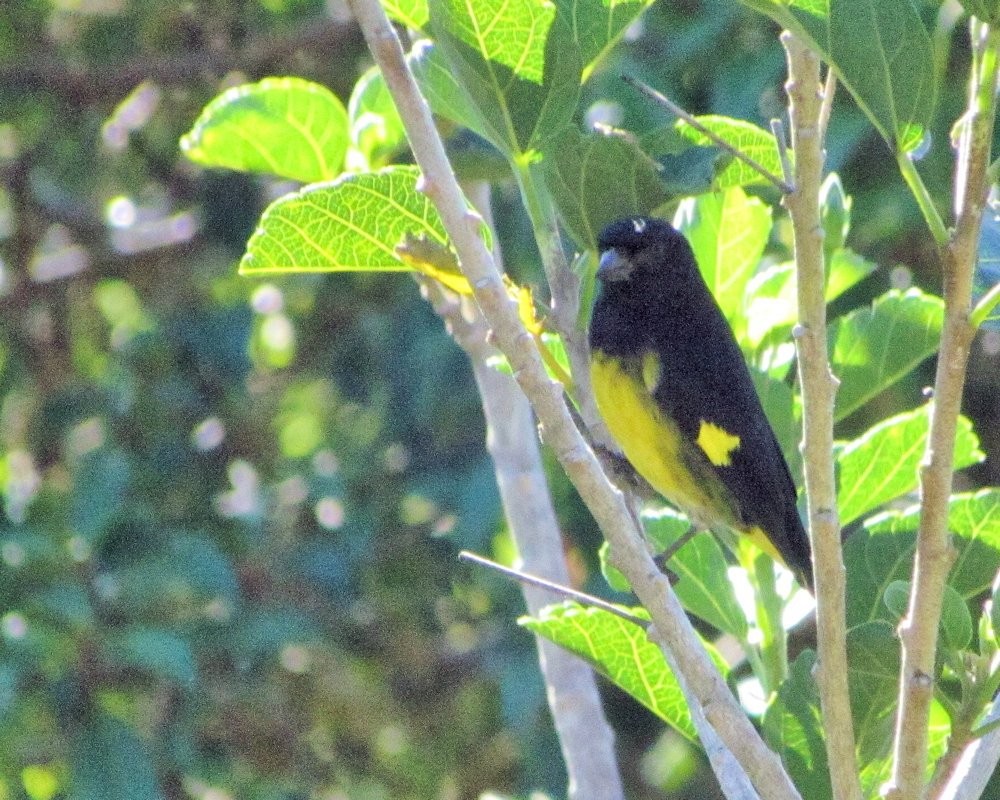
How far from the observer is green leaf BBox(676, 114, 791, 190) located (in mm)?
1593

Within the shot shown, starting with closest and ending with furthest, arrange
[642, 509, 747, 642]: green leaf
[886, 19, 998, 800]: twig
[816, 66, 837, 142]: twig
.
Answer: [886, 19, 998, 800]: twig < [816, 66, 837, 142]: twig < [642, 509, 747, 642]: green leaf

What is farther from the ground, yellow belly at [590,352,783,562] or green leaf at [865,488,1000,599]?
green leaf at [865,488,1000,599]

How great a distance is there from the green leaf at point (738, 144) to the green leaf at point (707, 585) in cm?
40

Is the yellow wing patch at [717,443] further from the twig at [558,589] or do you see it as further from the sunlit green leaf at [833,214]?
the twig at [558,589]

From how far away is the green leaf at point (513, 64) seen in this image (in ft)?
4.61

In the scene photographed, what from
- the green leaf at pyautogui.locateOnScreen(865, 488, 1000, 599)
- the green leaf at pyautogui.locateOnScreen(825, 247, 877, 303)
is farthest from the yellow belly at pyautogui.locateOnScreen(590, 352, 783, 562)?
the green leaf at pyautogui.locateOnScreen(865, 488, 1000, 599)

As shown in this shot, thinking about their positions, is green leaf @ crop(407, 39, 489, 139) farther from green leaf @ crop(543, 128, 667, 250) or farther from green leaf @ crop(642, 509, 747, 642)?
green leaf @ crop(642, 509, 747, 642)

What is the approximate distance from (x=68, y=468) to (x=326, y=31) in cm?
123

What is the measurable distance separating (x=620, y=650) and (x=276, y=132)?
0.76 meters

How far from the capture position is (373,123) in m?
1.99

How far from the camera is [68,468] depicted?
11.1 ft

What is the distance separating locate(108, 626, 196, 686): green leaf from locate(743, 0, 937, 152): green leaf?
1881 mm

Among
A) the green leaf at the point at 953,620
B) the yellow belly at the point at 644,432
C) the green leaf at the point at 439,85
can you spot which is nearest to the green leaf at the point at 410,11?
the green leaf at the point at 439,85

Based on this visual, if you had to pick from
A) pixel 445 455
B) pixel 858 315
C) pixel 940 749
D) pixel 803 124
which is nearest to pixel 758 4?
pixel 803 124
